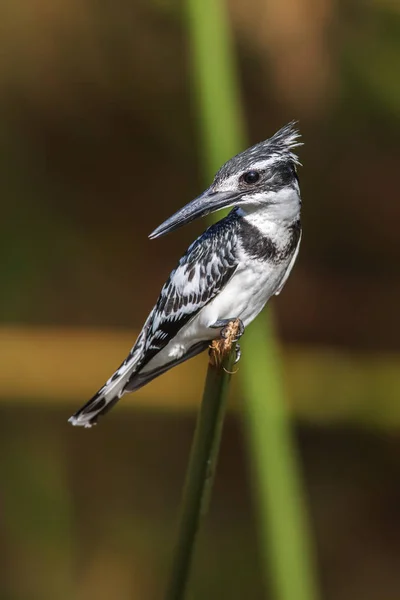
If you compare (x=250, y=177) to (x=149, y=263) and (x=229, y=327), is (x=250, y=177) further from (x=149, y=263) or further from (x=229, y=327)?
(x=149, y=263)

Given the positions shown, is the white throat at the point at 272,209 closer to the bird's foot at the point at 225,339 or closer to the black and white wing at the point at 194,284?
the black and white wing at the point at 194,284

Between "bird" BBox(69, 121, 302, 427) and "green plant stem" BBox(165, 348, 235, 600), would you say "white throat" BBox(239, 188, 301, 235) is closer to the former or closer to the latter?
"bird" BBox(69, 121, 302, 427)

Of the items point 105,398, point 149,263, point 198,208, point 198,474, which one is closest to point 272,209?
point 198,208

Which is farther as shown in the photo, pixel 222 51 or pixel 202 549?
pixel 202 549

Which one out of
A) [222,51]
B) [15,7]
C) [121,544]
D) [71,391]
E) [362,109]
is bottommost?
[121,544]

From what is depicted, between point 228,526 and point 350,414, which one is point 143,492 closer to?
point 228,526

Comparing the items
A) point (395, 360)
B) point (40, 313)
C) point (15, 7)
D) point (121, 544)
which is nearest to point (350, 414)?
point (395, 360)

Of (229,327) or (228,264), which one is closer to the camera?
(229,327)
